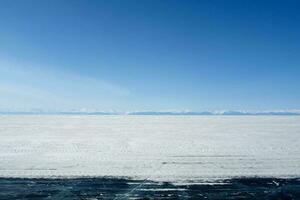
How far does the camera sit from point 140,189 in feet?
31.9

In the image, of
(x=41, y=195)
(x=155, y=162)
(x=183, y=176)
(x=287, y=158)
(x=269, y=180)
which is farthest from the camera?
(x=287, y=158)

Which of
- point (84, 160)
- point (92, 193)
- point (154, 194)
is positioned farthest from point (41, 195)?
point (84, 160)

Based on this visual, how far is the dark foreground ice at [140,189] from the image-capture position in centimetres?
884

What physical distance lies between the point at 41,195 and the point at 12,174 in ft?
12.5

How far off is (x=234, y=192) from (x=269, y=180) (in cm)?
236

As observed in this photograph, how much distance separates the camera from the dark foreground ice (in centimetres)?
884

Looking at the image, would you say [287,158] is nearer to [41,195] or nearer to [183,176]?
[183,176]

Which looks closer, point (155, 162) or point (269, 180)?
point (269, 180)

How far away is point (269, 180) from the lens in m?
11.0

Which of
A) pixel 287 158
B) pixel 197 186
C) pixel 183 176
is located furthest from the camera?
pixel 287 158

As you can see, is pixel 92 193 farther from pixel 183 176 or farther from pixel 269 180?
pixel 269 180

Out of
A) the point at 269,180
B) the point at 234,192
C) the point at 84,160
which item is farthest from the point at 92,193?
the point at 84,160

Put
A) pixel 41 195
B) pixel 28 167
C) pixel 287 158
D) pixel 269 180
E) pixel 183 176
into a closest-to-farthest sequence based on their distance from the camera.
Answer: pixel 41 195
pixel 269 180
pixel 183 176
pixel 28 167
pixel 287 158

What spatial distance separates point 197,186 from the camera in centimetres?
1011
